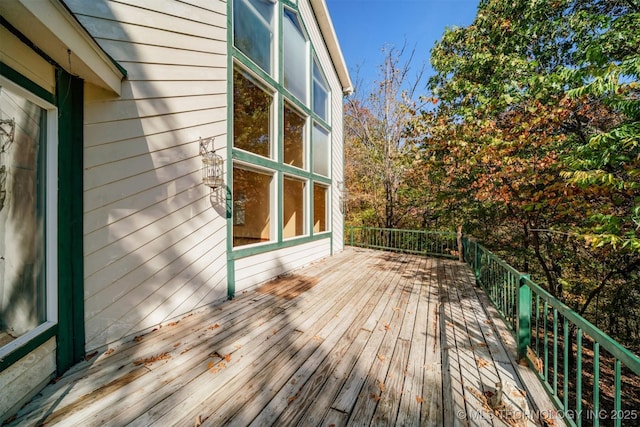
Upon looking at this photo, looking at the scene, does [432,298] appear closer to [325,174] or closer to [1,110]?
[325,174]

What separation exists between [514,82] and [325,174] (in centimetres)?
450

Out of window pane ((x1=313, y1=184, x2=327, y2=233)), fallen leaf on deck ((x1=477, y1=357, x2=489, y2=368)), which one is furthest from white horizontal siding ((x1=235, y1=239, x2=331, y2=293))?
fallen leaf on deck ((x1=477, y1=357, x2=489, y2=368))

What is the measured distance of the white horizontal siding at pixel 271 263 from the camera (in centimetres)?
397

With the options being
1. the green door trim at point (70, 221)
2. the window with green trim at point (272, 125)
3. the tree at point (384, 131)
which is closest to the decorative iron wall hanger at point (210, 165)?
the window with green trim at point (272, 125)

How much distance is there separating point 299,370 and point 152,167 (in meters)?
2.57

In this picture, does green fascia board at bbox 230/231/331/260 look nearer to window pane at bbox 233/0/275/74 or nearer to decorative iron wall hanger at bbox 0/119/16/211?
decorative iron wall hanger at bbox 0/119/16/211

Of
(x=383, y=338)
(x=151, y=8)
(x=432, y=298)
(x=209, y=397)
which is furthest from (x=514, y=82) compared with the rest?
(x=209, y=397)

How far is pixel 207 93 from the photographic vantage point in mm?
3340

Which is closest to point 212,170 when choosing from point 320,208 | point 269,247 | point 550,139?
point 269,247

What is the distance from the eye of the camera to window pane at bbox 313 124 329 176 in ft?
21.1

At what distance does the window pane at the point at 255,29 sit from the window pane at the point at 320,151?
2170mm

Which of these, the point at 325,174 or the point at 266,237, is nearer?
the point at 266,237

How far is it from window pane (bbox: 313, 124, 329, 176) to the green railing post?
4889 millimetres

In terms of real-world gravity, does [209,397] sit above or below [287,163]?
below
